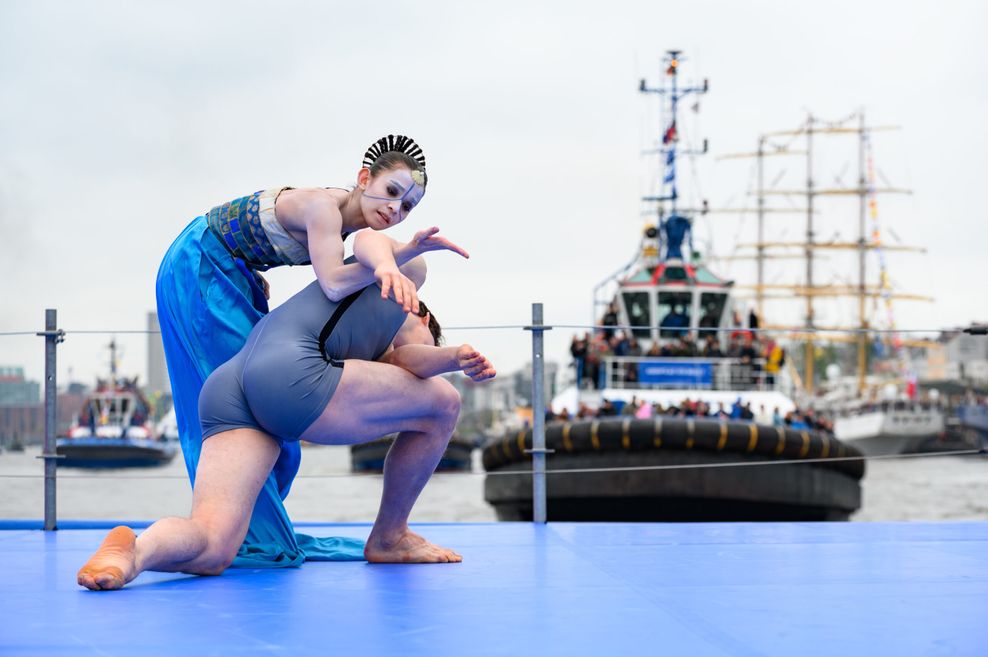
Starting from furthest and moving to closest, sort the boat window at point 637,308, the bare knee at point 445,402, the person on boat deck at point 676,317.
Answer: the boat window at point 637,308
the person on boat deck at point 676,317
the bare knee at point 445,402

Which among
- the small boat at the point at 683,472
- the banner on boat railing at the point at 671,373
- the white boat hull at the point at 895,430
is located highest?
the banner on boat railing at the point at 671,373

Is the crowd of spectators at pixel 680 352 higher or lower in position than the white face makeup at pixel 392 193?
lower

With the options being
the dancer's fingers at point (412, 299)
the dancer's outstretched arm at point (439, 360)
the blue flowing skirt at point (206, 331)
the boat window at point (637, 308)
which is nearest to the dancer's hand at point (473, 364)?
the dancer's outstretched arm at point (439, 360)

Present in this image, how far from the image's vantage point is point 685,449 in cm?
1300

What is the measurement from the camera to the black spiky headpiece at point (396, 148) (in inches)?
104

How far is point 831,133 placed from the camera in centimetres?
5553

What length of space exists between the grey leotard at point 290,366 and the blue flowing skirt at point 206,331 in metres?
0.20

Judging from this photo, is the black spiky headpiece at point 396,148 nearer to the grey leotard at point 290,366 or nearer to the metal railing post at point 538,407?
the grey leotard at point 290,366

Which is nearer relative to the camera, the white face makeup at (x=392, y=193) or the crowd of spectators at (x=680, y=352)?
the white face makeup at (x=392, y=193)

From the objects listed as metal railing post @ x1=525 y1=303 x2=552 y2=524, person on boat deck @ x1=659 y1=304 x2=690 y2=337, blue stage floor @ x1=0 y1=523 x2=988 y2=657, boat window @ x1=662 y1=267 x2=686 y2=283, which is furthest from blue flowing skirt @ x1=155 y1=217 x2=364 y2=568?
boat window @ x1=662 y1=267 x2=686 y2=283

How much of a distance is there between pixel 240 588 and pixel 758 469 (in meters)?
11.5

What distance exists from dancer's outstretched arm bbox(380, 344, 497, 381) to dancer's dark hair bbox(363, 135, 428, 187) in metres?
0.37

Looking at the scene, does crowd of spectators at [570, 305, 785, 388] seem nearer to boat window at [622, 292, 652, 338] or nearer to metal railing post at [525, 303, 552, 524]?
boat window at [622, 292, 652, 338]

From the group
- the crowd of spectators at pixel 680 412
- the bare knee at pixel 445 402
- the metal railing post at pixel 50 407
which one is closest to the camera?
the bare knee at pixel 445 402
